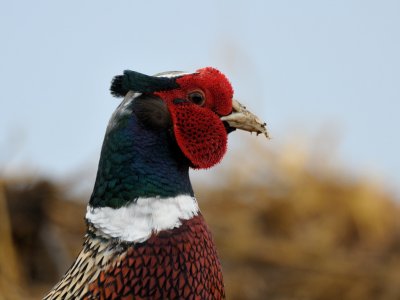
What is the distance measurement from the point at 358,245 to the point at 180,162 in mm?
5039

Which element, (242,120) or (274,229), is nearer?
(242,120)

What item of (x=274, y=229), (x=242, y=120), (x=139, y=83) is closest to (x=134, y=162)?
(x=139, y=83)

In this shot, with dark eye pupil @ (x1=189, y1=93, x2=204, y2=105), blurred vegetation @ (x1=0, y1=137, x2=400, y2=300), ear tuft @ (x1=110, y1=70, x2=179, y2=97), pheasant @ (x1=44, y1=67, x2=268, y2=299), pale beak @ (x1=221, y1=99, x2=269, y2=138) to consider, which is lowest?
blurred vegetation @ (x1=0, y1=137, x2=400, y2=300)

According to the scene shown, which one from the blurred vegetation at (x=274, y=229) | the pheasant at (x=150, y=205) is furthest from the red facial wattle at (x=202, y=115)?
the blurred vegetation at (x=274, y=229)

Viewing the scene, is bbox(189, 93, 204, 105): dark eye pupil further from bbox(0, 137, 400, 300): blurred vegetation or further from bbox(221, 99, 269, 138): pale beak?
bbox(0, 137, 400, 300): blurred vegetation

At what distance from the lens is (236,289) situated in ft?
23.1

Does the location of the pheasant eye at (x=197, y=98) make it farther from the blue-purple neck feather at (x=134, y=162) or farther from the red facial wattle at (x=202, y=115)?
the blue-purple neck feather at (x=134, y=162)

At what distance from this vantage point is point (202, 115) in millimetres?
3434

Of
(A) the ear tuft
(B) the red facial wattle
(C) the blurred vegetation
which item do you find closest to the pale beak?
(B) the red facial wattle

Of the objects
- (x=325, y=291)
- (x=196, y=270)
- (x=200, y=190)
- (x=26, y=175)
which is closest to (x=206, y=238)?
(x=196, y=270)

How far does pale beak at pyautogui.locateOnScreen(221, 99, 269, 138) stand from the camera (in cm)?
350

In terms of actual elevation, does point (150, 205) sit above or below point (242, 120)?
below

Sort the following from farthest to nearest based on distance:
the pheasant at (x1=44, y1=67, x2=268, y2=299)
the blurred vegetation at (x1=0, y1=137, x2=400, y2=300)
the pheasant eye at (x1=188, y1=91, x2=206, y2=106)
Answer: the blurred vegetation at (x1=0, y1=137, x2=400, y2=300) → the pheasant eye at (x1=188, y1=91, x2=206, y2=106) → the pheasant at (x1=44, y1=67, x2=268, y2=299)

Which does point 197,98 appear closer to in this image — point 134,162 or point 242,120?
point 242,120
